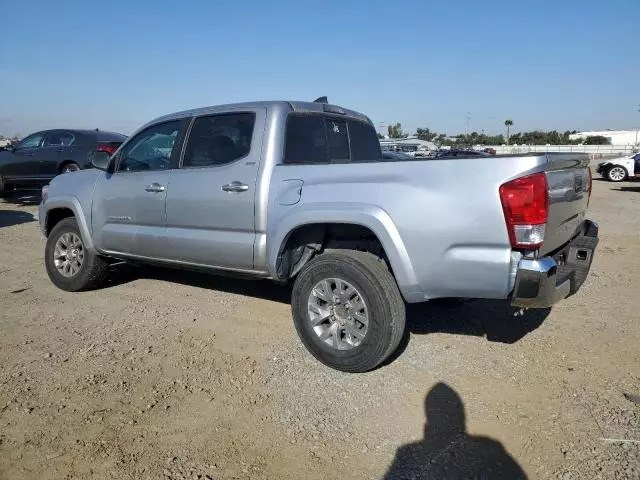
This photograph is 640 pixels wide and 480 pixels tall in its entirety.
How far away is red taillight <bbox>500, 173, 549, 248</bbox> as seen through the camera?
9.66ft

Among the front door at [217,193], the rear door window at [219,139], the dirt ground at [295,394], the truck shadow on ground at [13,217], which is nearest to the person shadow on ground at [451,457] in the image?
the dirt ground at [295,394]

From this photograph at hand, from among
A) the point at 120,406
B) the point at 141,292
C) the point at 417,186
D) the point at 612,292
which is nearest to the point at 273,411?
the point at 120,406

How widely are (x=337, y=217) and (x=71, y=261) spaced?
12.0 ft

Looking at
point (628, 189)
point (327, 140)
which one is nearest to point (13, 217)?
point (327, 140)

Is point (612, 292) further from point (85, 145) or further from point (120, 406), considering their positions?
point (85, 145)

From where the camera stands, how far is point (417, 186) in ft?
10.6

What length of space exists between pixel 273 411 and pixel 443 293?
131 cm

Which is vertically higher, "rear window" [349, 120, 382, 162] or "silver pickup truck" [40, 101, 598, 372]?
"rear window" [349, 120, 382, 162]

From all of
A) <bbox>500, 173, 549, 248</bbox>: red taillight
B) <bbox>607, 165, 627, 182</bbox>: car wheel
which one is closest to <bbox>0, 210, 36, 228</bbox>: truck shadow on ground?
<bbox>500, 173, 549, 248</bbox>: red taillight

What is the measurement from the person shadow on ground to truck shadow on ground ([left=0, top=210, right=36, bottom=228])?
1051 cm

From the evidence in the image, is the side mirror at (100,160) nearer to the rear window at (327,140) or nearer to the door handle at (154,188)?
the door handle at (154,188)

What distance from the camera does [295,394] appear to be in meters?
3.38

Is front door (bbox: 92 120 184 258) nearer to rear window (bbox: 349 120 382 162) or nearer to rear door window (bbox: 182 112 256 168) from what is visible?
rear door window (bbox: 182 112 256 168)

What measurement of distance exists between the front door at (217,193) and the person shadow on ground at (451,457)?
1.93 meters
